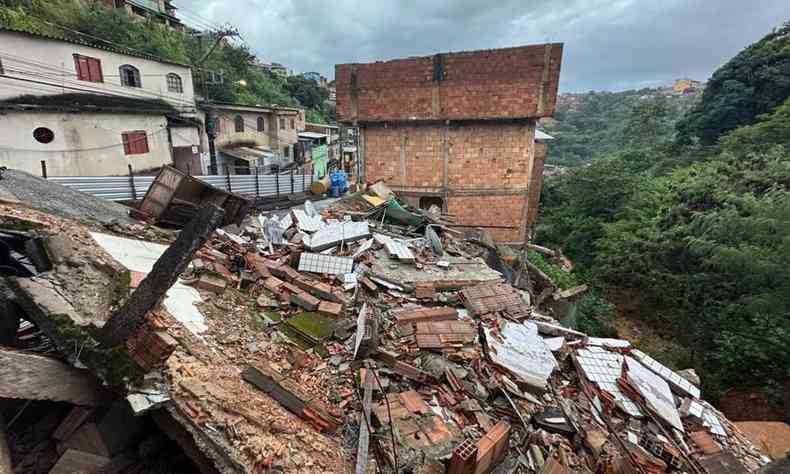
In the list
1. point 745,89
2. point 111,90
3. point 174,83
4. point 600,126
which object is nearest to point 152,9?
point 174,83

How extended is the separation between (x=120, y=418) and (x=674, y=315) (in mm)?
14310

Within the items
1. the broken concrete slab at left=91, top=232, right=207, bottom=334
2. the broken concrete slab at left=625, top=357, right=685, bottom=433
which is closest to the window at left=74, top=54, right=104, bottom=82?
the broken concrete slab at left=91, top=232, right=207, bottom=334

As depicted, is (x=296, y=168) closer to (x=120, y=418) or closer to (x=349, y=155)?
(x=349, y=155)

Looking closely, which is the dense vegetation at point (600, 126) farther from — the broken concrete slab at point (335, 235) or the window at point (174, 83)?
the window at point (174, 83)

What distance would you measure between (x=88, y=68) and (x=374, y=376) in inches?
766

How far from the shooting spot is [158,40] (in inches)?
927

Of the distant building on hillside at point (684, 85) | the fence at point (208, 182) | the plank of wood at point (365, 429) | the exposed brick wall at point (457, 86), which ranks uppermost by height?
the distant building on hillside at point (684, 85)

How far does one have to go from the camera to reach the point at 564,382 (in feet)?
16.4

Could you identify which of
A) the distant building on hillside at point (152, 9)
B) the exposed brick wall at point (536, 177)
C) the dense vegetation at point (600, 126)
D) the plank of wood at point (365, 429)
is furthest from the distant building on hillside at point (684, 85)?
the plank of wood at point (365, 429)

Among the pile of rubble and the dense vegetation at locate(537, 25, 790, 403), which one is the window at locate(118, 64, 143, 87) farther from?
the dense vegetation at locate(537, 25, 790, 403)

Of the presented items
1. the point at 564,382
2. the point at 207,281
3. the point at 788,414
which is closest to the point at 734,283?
the point at 788,414

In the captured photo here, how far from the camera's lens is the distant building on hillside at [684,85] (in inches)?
3152

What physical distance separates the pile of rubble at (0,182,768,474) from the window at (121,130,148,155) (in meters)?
12.9

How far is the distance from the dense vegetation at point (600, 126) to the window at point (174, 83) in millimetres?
39325
